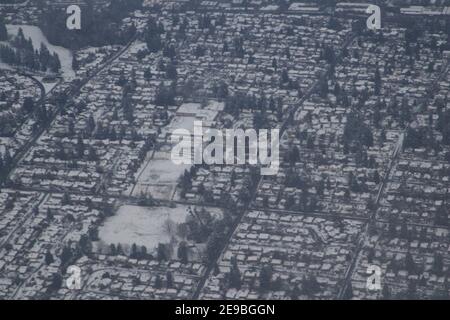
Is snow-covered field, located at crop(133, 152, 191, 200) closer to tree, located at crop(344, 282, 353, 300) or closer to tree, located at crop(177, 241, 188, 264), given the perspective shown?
tree, located at crop(177, 241, 188, 264)

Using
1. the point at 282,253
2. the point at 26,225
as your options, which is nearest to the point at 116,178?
the point at 26,225

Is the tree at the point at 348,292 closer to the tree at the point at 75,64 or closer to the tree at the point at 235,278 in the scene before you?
the tree at the point at 235,278

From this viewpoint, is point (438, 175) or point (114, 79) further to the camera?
point (114, 79)

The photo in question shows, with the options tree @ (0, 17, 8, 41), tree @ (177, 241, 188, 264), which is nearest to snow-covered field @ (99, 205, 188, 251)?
tree @ (177, 241, 188, 264)

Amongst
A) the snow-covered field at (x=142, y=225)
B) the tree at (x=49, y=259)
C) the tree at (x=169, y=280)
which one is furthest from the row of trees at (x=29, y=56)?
the tree at (x=169, y=280)
